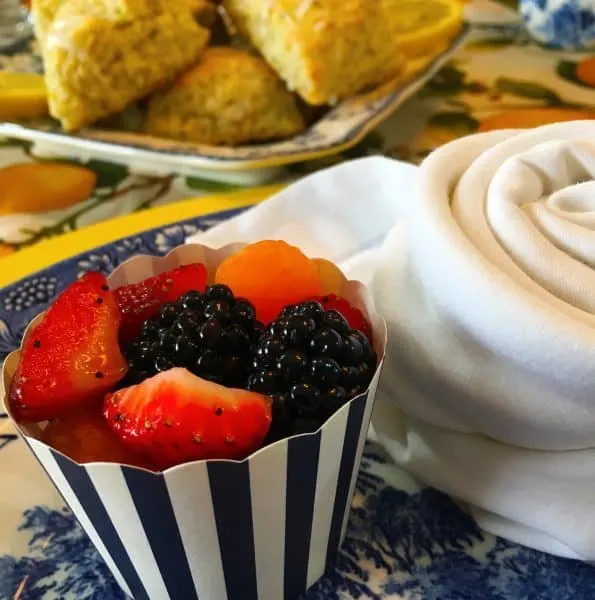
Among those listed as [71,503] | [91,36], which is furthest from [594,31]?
[71,503]

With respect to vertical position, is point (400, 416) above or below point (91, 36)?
below

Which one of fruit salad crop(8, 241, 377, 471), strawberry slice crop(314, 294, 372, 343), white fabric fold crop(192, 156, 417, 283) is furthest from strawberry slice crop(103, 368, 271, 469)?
white fabric fold crop(192, 156, 417, 283)

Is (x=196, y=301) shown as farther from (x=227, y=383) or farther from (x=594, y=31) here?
(x=594, y=31)

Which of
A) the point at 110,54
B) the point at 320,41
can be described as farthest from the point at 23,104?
the point at 320,41

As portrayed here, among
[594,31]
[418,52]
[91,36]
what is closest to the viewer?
[91,36]

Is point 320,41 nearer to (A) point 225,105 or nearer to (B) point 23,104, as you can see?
(A) point 225,105

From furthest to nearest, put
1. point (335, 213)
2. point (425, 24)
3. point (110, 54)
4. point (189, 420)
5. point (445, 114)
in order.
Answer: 1. point (425, 24)
2. point (445, 114)
3. point (110, 54)
4. point (335, 213)
5. point (189, 420)

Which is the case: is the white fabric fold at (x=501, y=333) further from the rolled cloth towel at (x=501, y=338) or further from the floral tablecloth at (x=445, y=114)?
the floral tablecloth at (x=445, y=114)
